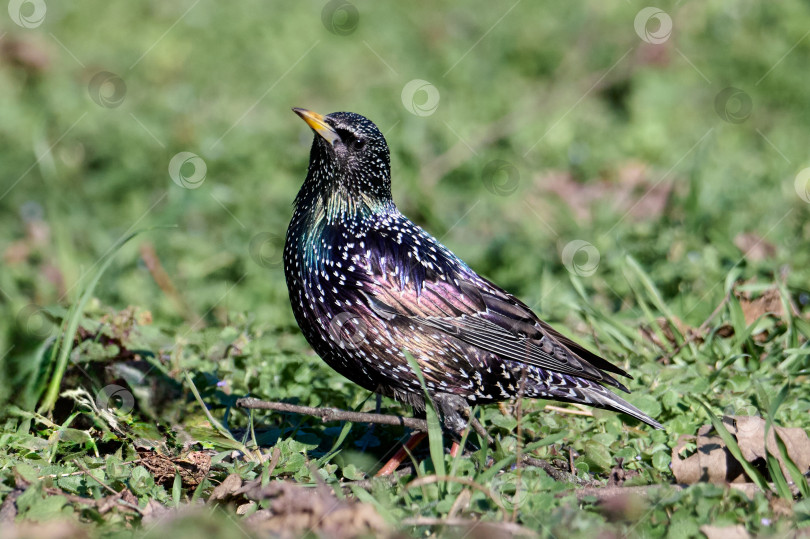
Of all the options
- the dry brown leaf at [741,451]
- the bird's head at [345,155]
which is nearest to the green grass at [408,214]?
the dry brown leaf at [741,451]

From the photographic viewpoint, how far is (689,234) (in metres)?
5.79

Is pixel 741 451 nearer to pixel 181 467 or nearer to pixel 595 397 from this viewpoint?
pixel 595 397

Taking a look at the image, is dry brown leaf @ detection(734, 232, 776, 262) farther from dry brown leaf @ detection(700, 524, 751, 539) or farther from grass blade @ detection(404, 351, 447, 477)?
dry brown leaf @ detection(700, 524, 751, 539)

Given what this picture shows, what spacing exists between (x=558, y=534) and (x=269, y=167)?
482 cm

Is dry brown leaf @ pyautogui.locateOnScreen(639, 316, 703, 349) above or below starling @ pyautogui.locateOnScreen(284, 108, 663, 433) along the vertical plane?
above

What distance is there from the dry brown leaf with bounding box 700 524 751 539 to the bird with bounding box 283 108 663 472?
87 cm

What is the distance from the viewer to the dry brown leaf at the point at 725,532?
2.94 meters

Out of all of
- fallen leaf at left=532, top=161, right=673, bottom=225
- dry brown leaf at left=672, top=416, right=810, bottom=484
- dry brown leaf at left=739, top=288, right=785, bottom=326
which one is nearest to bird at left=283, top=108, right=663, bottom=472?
dry brown leaf at left=672, top=416, right=810, bottom=484

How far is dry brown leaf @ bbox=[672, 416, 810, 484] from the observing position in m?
3.48

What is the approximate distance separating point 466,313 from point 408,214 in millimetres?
2752

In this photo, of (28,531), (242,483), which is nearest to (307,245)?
(242,483)

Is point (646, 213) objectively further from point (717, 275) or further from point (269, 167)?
point (269, 167)

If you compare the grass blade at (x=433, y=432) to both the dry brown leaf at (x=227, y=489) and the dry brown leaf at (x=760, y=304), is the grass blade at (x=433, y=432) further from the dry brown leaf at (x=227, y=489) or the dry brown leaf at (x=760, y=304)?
the dry brown leaf at (x=760, y=304)

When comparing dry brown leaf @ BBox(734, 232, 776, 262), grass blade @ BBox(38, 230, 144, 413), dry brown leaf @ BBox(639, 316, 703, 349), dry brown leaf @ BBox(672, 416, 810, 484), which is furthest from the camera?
dry brown leaf @ BBox(734, 232, 776, 262)
